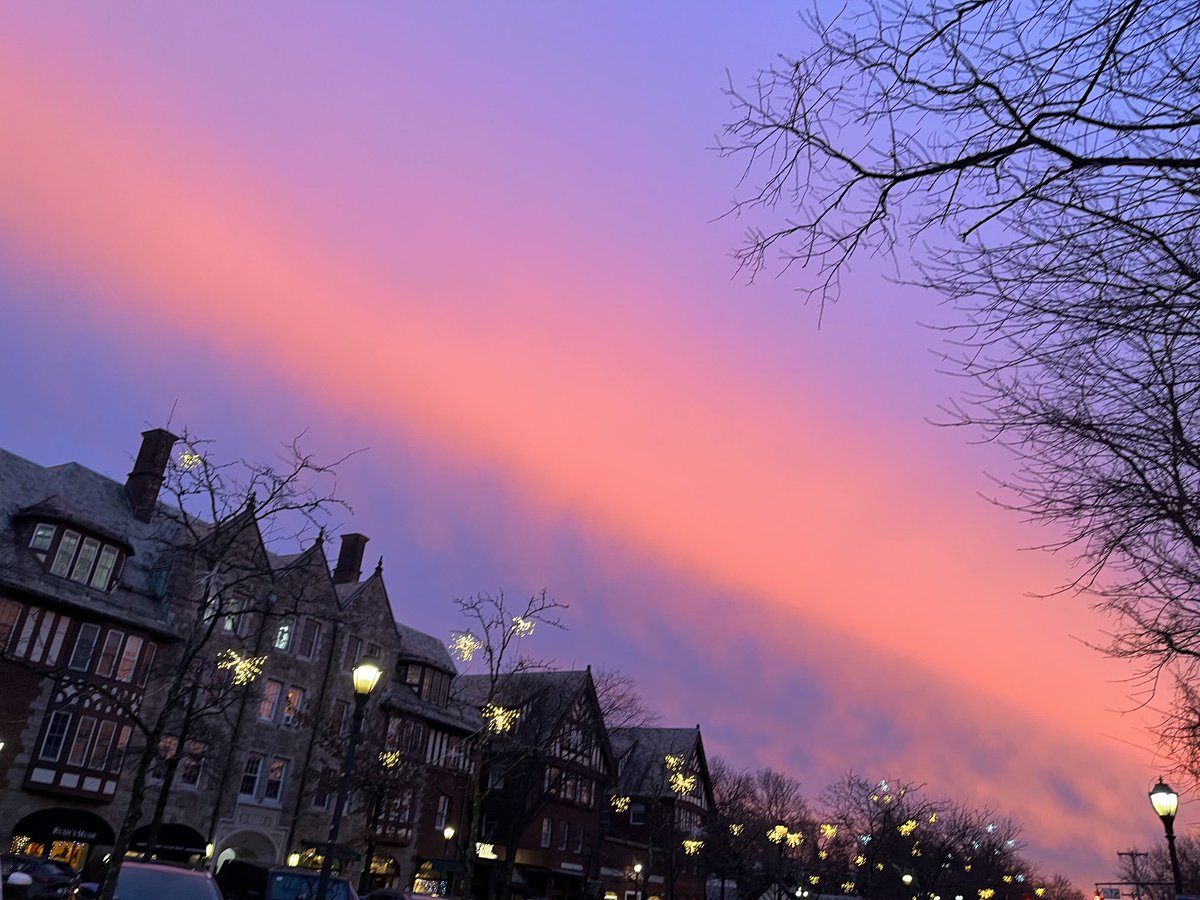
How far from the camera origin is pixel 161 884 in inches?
491

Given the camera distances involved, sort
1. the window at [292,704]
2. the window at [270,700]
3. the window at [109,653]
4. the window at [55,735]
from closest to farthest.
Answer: the window at [55,735]
the window at [109,653]
the window at [270,700]
the window at [292,704]

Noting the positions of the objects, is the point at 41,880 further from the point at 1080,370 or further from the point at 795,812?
the point at 795,812

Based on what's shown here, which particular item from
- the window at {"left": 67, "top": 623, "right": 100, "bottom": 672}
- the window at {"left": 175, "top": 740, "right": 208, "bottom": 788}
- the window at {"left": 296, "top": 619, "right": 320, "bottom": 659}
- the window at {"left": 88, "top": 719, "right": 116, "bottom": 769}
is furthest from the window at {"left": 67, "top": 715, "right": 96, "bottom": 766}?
the window at {"left": 296, "top": 619, "right": 320, "bottom": 659}

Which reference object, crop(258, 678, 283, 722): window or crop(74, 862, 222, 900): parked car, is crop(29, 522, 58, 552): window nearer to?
crop(258, 678, 283, 722): window

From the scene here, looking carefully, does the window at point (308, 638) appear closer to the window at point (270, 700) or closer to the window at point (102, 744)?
the window at point (270, 700)

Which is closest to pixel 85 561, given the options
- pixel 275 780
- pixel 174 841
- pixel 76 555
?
pixel 76 555

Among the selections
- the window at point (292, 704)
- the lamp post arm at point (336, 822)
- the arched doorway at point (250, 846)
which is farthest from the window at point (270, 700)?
the lamp post arm at point (336, 822)

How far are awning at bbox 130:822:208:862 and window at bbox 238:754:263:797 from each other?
8.61 ft

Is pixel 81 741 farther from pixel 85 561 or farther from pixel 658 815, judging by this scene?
pixel 658 815

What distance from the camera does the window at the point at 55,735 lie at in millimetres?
31438

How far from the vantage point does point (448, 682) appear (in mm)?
52125

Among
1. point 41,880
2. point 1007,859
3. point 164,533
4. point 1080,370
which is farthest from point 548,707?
point 1007,859

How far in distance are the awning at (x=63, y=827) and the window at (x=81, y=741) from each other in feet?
5.31

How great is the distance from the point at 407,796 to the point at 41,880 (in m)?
22.4
